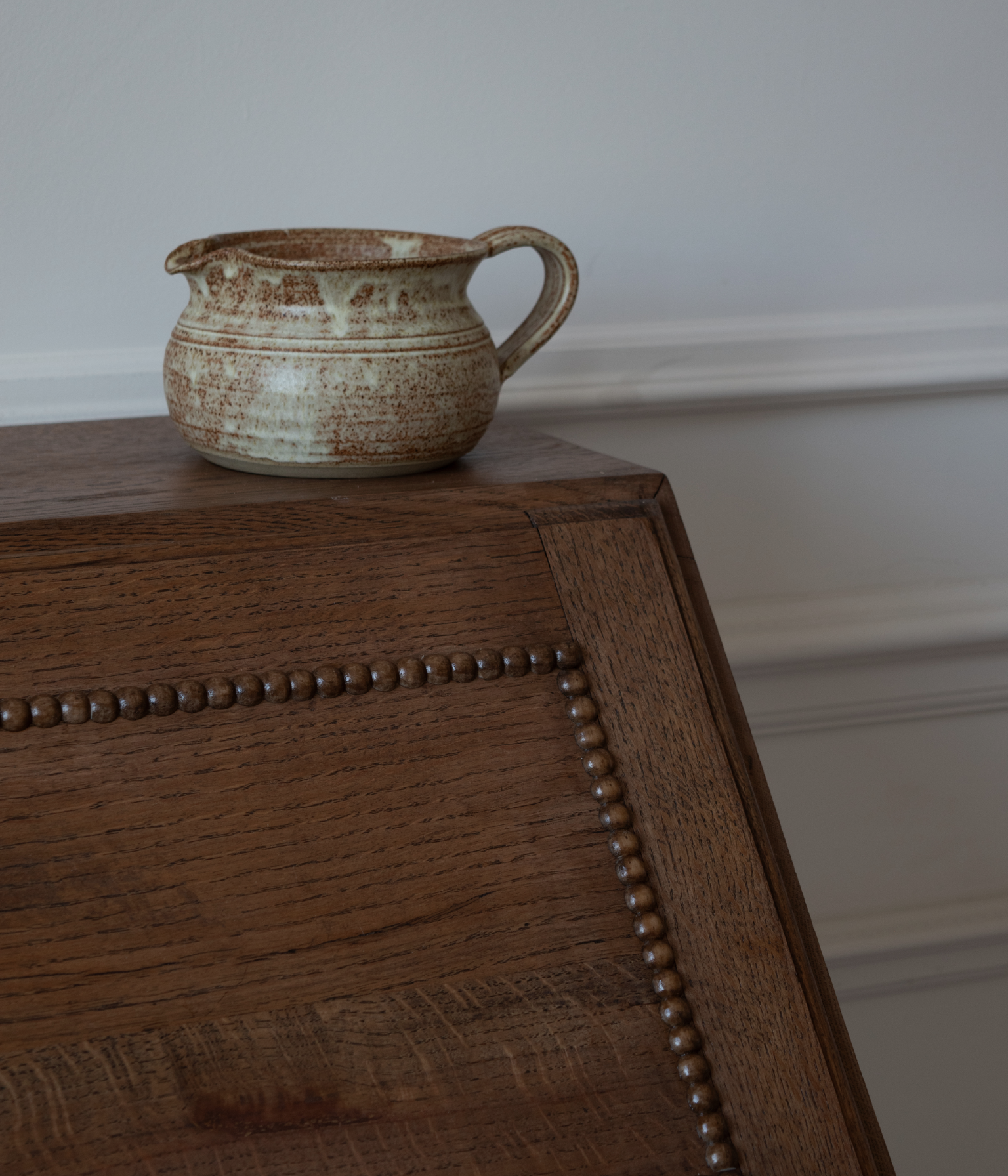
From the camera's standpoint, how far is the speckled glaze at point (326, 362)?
44cm

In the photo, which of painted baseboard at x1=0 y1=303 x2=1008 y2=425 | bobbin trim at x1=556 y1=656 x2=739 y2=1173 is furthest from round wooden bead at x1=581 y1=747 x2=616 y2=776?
painted baseboard at x1=0 y1=303 x2=1008 y2=425

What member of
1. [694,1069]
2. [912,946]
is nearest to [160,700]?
[694,1069]

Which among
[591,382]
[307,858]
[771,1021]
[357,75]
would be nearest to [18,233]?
[357,75]

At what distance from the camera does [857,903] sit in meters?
0.88

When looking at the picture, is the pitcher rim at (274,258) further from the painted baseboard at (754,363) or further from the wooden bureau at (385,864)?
the painted baseboard at (754,363)

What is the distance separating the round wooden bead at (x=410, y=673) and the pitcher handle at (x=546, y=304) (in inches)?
7.8

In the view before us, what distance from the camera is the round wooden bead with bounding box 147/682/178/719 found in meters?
0.35

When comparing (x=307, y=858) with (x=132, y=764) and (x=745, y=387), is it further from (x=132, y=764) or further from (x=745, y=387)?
(x=745, y=387)

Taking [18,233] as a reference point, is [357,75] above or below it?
above

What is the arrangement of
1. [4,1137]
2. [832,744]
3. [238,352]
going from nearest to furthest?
1. [4,1137]
2. [238,352]
3. [832,744]

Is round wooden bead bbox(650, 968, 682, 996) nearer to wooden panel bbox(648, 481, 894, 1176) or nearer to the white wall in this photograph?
wooden panel bbox(648, 481, 894, 1176)

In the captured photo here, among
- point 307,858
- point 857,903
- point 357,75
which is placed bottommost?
point 857,903

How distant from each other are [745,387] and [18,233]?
517mm

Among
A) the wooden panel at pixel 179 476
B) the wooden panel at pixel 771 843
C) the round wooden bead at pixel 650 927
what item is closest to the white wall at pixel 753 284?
the wooden panel at pixel 179 476
